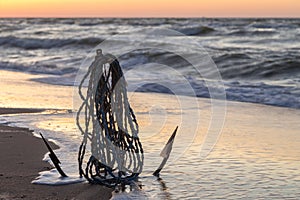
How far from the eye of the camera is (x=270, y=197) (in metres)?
4.15

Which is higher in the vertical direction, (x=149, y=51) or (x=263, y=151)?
(x=149, y=51)

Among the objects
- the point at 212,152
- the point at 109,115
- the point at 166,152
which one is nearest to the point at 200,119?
the point at 212,152

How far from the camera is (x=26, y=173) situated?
4668mm

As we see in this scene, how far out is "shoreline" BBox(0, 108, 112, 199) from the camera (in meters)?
4.14

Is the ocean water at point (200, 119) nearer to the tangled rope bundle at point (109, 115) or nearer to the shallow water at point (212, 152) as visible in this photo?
the shallow water at point (212, 152)

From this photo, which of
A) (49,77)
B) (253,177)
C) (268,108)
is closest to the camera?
(253,177)

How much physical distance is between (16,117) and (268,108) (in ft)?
12.1

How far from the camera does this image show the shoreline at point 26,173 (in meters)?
4.14

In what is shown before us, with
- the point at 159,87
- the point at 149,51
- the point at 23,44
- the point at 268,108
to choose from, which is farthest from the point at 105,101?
the point at 23,44

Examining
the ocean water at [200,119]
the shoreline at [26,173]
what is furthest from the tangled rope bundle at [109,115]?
the ocean water at [200,119]

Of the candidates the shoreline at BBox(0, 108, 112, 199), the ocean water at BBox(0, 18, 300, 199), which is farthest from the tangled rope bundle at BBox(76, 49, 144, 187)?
the ocean water at BBox(0, 18, 300, 199)

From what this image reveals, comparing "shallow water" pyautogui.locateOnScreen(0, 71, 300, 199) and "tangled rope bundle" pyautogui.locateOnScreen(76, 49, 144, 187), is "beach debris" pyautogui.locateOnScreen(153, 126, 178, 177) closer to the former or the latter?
"shallow water" pyautogui.locateOnScreen(0, 71, 300, 199)

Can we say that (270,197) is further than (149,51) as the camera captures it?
No

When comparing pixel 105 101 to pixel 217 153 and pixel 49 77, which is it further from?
pixel 49 77
